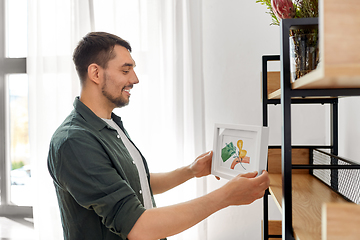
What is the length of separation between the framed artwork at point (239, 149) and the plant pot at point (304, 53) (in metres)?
0.27

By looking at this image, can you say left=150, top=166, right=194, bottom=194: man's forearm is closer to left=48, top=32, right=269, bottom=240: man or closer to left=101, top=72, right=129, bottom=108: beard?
left=48, top=32, right=269, bottom=240: man

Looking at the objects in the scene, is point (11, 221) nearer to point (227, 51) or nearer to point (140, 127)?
point (140, 127)

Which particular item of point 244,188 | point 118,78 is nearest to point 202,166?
point 244,188

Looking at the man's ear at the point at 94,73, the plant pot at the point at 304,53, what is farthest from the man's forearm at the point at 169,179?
the plant pot at the point at 304,53

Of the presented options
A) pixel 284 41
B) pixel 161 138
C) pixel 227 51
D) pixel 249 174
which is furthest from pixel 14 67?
pixel 284 41

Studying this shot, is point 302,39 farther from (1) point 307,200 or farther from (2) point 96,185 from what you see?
(2) point 96,185

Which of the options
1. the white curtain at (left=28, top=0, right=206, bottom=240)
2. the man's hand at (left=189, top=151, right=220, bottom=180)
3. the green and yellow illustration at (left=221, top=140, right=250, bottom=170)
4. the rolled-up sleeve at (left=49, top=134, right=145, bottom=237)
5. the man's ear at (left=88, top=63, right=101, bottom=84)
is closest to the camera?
the rolled-up sleeve at (left=49, top=134, right=145, bottom=237)

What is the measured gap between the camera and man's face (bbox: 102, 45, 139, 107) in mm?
1188

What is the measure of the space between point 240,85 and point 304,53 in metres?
1.16

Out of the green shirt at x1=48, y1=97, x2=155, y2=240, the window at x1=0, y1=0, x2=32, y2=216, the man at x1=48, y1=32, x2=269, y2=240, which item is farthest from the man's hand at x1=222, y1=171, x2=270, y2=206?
the window at x1=0, y1=0, x2=32, y2=216

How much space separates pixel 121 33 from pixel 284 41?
146 centimetres

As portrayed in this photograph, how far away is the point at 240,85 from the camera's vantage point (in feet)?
6.41

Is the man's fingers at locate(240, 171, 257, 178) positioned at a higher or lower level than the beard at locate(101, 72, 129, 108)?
lower

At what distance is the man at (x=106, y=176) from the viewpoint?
913 millimetres
